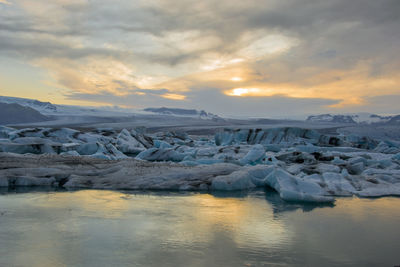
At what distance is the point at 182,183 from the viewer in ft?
26.3

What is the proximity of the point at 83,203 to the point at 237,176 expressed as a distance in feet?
12.0

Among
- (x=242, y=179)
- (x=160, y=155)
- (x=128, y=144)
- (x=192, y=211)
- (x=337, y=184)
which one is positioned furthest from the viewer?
(x=128, y=144)

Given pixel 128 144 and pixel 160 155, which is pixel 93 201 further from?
pixel 128 144

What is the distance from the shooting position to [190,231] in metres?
4.59

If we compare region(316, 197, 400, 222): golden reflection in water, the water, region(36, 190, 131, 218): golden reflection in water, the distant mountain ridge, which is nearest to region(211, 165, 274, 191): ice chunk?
the water

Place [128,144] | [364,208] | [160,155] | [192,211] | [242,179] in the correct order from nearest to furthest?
[192,211] → [364,208] → [242,179] → [160,155] → [128,144]

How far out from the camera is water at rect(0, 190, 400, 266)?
362cm

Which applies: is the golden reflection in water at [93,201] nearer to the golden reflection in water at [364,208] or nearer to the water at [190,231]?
the water at [190,231]

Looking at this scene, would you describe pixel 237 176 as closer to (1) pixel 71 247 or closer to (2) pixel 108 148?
(1) pixel 71 247

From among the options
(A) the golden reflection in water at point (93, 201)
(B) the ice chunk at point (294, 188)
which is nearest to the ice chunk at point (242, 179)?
(B) the ice chunk at point (294, 188)

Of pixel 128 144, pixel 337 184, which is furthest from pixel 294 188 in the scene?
pixel 128 144

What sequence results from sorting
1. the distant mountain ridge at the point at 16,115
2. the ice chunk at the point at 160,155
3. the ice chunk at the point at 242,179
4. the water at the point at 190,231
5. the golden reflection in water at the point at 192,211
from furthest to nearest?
the distant mountain ridge at the point at 16,115 → the ice chunk at the point at 160,155 → the ice chunk at the point at 242,179 → the golden reflection in water at the point at 192,211 → the water at the point at 190,231

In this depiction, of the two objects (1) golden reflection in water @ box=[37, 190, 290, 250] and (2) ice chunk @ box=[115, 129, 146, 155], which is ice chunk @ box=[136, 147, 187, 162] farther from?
(1) golden reflection in water @ box=[37, 190, 290, 250]

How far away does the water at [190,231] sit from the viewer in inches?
143
